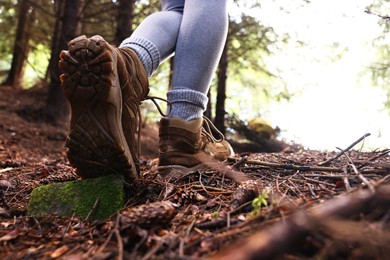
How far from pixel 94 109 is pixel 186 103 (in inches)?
17.9

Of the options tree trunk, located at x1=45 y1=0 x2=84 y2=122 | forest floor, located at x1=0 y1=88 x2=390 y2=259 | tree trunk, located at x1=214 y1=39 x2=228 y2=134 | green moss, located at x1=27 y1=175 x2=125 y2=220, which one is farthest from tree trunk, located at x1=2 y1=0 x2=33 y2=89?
green moss, located at x1=27 y1=175 x2=125 y2=220

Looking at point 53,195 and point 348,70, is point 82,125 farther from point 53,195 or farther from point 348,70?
point 348,70

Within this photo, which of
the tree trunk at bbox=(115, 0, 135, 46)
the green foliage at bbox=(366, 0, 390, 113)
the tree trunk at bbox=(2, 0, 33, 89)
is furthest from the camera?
the tree trunk at bbox=(2, 0, 33, 89)

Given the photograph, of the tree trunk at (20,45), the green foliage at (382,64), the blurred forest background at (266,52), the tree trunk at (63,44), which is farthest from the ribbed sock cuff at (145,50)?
the tree trunk at (20,45)

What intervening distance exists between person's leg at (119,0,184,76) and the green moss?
541 millimetres

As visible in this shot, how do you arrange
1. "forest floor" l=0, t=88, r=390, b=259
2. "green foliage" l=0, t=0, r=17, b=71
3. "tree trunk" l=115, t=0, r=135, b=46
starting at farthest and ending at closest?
"green foliage" l=0, t=0, r=17, b=71 → "tree trunk" l=115, t=0, r=135, b=46 → "forest floor" l=0, t=88, r=390, b=259

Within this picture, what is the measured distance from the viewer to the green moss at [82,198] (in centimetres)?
132

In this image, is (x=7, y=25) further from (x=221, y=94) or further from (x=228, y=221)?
(x=228, y=221)

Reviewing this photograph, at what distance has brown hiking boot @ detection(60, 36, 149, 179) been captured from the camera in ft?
4.33

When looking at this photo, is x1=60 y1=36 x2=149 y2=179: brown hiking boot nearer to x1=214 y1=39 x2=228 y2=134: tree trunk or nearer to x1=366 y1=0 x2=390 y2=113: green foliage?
x1=214 y1=39 x2=228 y2=134: tree trunk

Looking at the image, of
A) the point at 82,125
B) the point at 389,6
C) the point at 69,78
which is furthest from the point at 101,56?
the point at 389,6

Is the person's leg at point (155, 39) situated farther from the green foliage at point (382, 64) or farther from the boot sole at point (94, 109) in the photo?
the green foliage at point (382, 64)

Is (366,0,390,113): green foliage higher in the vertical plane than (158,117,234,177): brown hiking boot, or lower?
higher

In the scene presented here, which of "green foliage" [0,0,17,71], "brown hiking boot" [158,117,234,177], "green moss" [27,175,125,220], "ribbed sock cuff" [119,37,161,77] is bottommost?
"green moss" [27,175,125,220]
